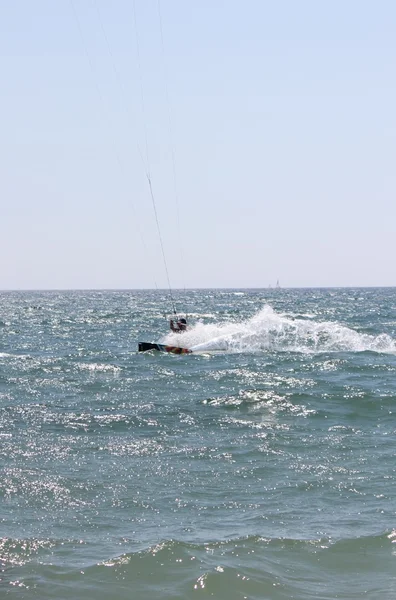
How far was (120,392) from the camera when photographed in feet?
75.7

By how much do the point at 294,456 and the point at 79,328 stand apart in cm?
4608

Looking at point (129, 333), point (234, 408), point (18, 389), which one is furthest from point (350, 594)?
point (129, 333)

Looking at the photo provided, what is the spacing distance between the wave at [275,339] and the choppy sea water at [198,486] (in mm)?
11585

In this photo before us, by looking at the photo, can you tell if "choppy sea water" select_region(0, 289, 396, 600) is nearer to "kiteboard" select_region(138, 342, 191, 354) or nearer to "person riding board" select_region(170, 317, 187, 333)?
"kiteboard" select_region(138, 342, 191, 354)

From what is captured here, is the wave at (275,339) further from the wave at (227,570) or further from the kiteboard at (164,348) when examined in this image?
the wave at (227,570)

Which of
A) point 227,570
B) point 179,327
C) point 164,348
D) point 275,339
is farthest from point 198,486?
point 275,339

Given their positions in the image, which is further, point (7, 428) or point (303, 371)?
point (303, 371)

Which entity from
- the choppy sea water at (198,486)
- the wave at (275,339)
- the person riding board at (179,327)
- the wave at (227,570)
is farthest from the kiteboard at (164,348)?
the wave at (227,570)

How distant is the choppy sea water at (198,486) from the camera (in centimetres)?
901

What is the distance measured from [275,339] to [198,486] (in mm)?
29993

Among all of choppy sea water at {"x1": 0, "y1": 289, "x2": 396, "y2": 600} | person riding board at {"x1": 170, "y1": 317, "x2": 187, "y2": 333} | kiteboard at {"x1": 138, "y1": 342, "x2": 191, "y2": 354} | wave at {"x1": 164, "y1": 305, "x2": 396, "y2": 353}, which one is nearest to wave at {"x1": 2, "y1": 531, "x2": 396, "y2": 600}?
choppy sea water at {"x1": 0, "y1": 289, "x2": 396, "y2": 600}

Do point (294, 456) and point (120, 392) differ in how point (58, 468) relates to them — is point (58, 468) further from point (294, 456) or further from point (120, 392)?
point (120, 392)

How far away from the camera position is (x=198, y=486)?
41.5ft

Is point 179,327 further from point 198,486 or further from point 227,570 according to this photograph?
point 227,570
